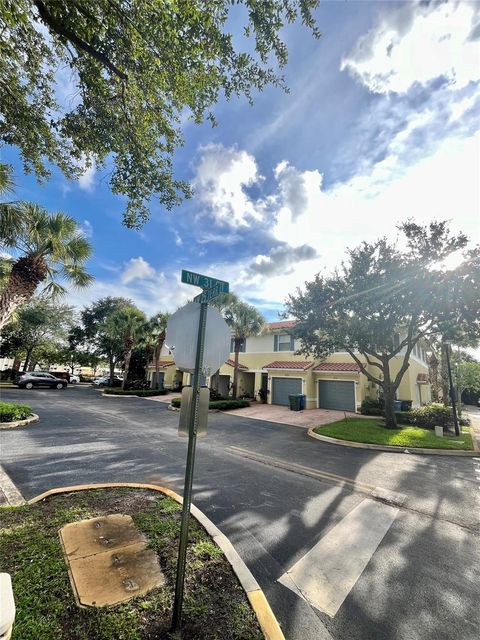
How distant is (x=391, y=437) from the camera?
12406mm

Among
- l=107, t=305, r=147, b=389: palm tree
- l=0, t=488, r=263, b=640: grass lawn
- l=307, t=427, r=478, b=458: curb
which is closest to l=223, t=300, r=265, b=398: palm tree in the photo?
l=107, t=305, r=147, b=389: palm tree

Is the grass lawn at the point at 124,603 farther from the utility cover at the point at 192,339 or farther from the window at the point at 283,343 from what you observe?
the window at the point at 283,343

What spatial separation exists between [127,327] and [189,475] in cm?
2825

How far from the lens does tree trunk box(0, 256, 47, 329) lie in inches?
407

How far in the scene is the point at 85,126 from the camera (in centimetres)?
675

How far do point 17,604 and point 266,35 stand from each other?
29.1 feet

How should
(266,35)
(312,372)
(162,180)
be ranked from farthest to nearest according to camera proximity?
(312,372), (162,180), (266,35)

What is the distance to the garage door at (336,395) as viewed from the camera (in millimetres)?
21766

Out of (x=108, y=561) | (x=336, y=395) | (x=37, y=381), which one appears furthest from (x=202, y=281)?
(x=37, y=381)

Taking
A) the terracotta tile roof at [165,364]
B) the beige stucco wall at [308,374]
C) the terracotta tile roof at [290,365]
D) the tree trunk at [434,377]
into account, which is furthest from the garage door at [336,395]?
the terracotta tile roof at [165,364]

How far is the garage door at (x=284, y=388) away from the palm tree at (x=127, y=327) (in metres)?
14.5

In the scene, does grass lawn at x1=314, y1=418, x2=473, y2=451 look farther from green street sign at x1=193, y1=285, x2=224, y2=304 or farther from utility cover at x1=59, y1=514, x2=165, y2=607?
green street sign at x1=193, y1=285, x2=224, y2=304

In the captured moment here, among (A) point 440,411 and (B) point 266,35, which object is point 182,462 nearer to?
(B) point 266,35

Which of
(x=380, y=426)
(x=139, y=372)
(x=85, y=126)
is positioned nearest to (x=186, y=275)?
(x=85, y=126)
